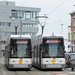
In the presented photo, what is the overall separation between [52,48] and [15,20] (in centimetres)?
7410

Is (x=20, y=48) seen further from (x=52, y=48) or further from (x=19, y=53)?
(x=52, y=48)

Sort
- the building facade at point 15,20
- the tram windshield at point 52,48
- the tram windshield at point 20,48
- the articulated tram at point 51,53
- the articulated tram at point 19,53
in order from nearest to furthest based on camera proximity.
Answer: the articulated tram at point 51,53 → the tram windshield at point 52,48 → the articulated tram at point 19,53 → the tram windshield at point 20,48 → the building facade at point 15,20

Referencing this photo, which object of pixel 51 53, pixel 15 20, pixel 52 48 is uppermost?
pixel 15 20

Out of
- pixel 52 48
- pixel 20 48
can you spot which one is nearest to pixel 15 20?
pixel 20 48

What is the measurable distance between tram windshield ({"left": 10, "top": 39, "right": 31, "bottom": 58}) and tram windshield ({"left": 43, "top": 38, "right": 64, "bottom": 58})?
1591 millimetres

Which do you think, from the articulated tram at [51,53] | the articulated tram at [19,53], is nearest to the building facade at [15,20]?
the articulated tram at [19,53]

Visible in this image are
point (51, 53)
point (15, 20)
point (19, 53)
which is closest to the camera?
point (51, 53)

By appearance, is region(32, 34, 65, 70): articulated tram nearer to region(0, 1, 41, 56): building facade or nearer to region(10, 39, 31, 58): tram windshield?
region(10, 39, 31, 58): tram windshield

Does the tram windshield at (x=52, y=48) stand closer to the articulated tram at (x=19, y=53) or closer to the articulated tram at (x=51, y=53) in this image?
the articulated tram at (x=51, y=53)

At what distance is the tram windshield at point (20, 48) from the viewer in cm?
2862

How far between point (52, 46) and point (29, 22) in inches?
3006

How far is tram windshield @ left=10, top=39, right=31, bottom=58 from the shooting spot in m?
28.6

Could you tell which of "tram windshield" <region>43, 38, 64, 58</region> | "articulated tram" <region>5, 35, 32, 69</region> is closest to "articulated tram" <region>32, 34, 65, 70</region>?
"tram windshield" <region>43, 38, 64, 58</region>

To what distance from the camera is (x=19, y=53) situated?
94.0 feet
